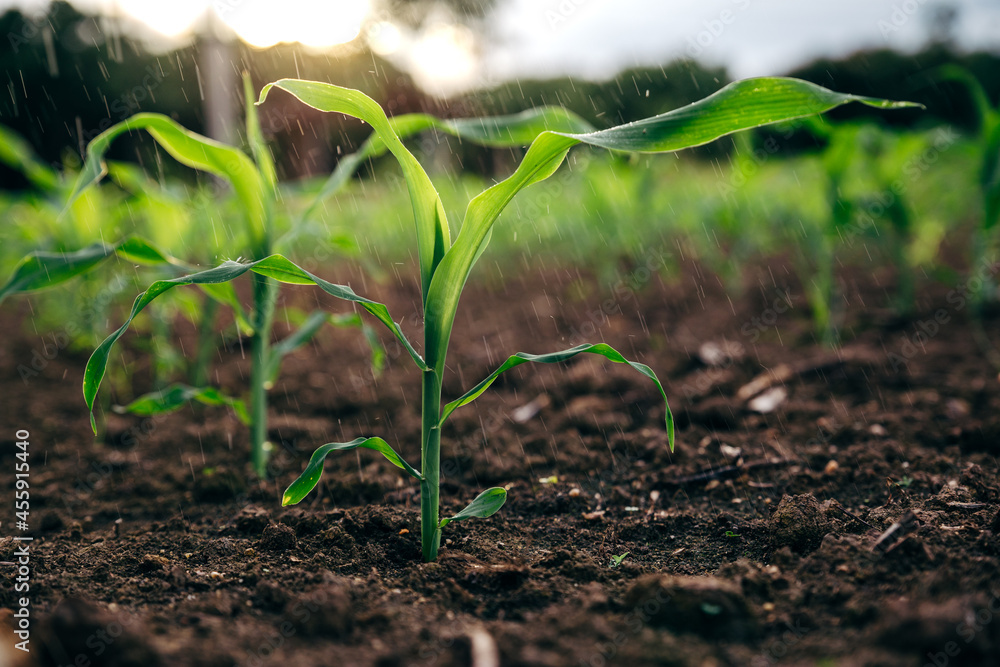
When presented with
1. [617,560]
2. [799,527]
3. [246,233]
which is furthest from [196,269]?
[799,527]

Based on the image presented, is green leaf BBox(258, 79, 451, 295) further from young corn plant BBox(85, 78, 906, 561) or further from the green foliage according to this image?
the green foliage

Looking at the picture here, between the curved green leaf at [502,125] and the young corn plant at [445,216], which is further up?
the curved green leaf at [502,125]

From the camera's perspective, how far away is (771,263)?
5043 mm

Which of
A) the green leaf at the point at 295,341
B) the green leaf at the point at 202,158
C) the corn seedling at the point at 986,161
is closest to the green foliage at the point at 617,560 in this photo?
the green leaf at the point at 295,341

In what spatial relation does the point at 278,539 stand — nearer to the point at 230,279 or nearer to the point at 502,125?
the point at 230,279

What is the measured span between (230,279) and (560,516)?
0.98 metres

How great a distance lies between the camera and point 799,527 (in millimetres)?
1256

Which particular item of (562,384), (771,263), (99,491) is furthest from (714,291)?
(99,491)

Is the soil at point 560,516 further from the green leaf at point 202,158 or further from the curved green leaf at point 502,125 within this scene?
the curved green leaf at point 502,125

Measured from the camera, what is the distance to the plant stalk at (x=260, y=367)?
170 centimetres

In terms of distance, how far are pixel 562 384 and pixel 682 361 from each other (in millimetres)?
614

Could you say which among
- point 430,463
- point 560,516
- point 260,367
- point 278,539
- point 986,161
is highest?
point 986,161

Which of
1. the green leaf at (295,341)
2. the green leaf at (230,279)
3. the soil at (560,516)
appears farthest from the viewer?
the green leaf at (295,341)

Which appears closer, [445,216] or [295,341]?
[445,216]
